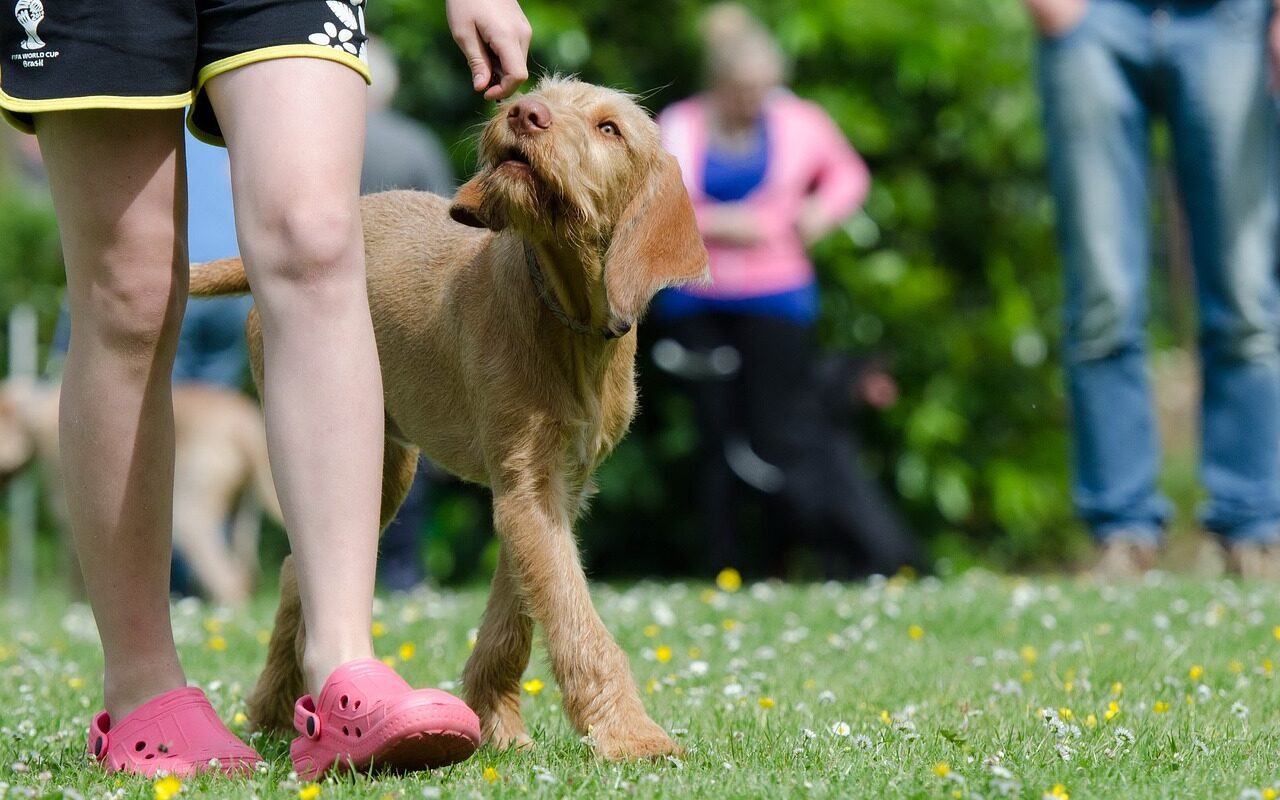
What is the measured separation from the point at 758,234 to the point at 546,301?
4.54 meters

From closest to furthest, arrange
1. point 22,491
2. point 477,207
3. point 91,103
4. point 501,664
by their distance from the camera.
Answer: point 91,103, point 477,207, point 501,664, point 22,491

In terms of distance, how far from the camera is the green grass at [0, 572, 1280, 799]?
9.27ft

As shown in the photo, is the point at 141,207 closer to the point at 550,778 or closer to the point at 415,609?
the point at 550,778

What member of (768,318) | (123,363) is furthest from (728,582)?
(123,363)

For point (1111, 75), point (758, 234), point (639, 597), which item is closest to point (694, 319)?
point (758, 234)

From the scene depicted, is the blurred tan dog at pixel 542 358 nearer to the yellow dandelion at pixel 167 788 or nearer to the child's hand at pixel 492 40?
the child's hand at pixel 492 40

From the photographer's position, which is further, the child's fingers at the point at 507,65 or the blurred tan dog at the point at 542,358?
the blurred tan dog at the point at 542,358

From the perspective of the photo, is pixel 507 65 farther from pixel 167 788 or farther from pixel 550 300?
pixel 167 788

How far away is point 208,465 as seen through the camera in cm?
807

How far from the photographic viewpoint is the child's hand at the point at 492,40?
308 cm

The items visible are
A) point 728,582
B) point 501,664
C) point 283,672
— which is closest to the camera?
point 501,664

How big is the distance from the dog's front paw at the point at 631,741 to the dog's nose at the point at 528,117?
121 centimetres

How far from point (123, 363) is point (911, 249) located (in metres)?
6.49

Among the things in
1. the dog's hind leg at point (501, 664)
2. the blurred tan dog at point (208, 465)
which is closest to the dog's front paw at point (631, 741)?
the dog's hind leg at point (501, 664)
